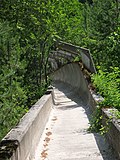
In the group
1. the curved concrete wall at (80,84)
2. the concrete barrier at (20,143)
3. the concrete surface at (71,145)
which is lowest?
the curved concrete wall at (80,84)

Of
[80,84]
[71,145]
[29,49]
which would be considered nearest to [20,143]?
[71,145]

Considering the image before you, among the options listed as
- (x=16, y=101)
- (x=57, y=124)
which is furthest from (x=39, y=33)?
(x=57, y=124)

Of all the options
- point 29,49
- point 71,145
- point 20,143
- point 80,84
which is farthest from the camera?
point 80,84

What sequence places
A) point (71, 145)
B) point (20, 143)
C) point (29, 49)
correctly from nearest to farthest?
point (20, 143), point (71, 145), point (29, 49)

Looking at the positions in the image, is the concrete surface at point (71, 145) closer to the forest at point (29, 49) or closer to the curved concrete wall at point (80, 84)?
the curved concrete wall at point (80, 84)

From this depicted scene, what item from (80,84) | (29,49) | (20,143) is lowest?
(80,84)

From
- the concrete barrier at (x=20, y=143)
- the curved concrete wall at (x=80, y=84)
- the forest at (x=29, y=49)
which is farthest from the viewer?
the curved concrete wall at (x=80, y=84)

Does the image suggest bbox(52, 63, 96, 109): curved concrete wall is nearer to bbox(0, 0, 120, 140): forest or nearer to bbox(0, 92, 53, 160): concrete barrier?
bbox(0, 0, 120, 140): forest

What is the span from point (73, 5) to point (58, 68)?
1715cm

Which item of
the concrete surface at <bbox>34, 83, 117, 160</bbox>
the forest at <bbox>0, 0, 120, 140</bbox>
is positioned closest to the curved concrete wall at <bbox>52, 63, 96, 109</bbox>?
the forest at <bbox>0, 0, 120, 140</bbox>

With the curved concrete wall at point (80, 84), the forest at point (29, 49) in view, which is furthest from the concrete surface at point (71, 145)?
the forest at point (29, 49)

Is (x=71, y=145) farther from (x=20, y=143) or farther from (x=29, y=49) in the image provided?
(x=29, y=49)

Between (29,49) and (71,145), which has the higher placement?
(29,49)

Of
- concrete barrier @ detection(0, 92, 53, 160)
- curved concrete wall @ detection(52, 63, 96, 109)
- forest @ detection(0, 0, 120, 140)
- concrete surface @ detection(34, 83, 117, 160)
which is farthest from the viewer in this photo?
curved concrete wall @ detection(52, 63, 96, 109)
